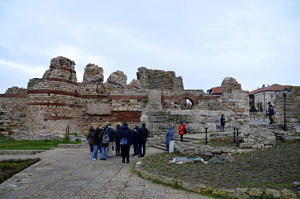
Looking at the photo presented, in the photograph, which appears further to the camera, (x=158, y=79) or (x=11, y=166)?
(x=158, y=79)

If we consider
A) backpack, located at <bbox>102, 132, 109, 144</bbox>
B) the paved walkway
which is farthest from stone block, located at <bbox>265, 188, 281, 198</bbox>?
backpack, located at <bbox>102, 132, 109, 144</bbox>

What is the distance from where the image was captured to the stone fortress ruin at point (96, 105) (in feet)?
60.1

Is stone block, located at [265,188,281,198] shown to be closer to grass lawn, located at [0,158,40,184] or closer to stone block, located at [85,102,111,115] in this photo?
grass lawn, located at [0,158,40,184]

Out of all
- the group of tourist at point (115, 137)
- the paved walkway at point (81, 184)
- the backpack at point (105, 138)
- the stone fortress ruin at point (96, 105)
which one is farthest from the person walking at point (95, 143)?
the stone fortress ruin at point (96, 105)

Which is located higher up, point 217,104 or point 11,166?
point 217,104

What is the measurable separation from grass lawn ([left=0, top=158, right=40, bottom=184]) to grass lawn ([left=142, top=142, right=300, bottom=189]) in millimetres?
4158

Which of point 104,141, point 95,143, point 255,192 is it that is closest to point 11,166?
point 95,143

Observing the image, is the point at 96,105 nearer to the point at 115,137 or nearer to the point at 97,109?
the point at 97,109

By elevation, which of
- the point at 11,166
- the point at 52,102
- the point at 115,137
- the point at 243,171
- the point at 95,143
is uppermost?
the point at 52,102

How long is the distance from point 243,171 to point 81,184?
441 centimetres

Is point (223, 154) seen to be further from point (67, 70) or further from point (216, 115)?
point (67, 70)

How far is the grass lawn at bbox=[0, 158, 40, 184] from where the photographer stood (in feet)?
26.3

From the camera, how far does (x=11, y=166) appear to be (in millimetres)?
9406

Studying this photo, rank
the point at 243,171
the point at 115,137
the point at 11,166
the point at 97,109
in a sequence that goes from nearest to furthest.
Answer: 1. the point at 243,171
2. the point at 11,166
3. the point at 115,137
4. the point at 97,109
